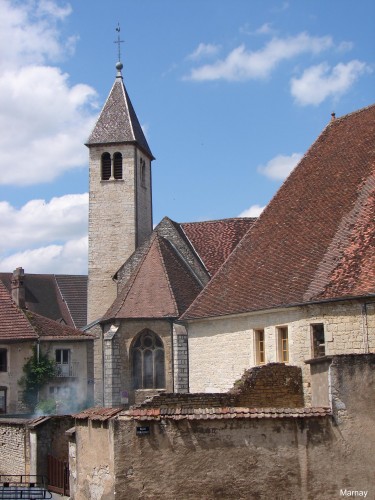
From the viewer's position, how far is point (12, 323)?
118 feet

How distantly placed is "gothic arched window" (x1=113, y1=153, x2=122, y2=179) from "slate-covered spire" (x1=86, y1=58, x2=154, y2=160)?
75 centimetres

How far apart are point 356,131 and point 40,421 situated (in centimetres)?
1217

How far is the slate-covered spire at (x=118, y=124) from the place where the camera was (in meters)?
39.5

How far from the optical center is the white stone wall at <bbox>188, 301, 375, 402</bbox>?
18016 millimetres

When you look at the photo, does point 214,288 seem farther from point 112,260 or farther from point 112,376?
point 112,260

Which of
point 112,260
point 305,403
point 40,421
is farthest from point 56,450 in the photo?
point 112,260

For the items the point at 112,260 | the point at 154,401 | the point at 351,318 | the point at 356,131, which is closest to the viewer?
the point at 154,401

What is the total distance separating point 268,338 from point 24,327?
1821 centimetres

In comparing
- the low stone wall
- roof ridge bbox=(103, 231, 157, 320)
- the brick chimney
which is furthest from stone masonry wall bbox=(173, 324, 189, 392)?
the brick chimney

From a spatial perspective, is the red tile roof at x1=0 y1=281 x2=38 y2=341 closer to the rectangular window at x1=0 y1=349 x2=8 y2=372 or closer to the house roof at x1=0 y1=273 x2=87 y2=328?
the rectangular window at x1=0 y1=349 x2=8 y2=372

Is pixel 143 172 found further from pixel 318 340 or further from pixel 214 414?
pixel 214 414

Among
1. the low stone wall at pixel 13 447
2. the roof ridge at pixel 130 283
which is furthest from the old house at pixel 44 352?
the low stone wall at pixel 13 447

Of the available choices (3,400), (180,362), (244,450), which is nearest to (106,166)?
(3,400)

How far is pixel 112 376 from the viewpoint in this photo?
2988 centimetres
